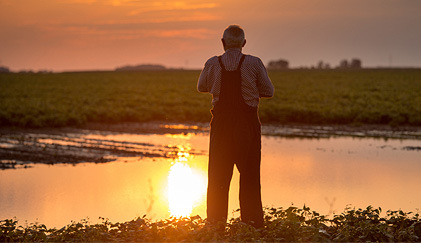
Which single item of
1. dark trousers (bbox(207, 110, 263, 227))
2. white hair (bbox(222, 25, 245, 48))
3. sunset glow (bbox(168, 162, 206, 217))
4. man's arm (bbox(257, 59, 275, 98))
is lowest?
sunset glow (bbox(168, 162, 206, 217))

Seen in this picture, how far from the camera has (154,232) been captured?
7.45 metres

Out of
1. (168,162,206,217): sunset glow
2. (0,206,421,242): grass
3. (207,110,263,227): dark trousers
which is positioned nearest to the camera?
(0,206,421,242): grass

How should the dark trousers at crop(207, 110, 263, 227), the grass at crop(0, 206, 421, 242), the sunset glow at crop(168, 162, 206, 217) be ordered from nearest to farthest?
the grass at crop(0, 206, 421, 242) < the dark trousers at crop(207, 110, 263, 227) < the sunset glow at crop(168, 162, 206, 217)

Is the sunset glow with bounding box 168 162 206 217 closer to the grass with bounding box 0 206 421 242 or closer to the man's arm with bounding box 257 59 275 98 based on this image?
the grass with bounding box 0 206 421 242

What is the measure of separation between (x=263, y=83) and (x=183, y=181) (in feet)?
18.5

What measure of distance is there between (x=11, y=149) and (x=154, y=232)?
37.2 ft

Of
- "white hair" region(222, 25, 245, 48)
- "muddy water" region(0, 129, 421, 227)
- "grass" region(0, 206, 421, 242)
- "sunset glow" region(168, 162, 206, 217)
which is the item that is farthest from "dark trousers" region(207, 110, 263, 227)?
"muddy water" region(0, 129, 421, 227)

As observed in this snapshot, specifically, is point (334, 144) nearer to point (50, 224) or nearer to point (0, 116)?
point (50, 224)

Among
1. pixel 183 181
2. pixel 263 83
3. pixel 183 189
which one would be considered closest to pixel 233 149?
pixel 263 83

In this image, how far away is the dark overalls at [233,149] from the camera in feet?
24.2

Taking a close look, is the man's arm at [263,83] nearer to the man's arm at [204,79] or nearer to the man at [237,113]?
the man at [237,113]

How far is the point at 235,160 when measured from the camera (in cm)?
763

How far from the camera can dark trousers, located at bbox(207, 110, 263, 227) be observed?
7445 mm

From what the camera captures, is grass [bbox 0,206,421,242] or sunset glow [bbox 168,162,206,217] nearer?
grass [bbox 0,206,421,242]
